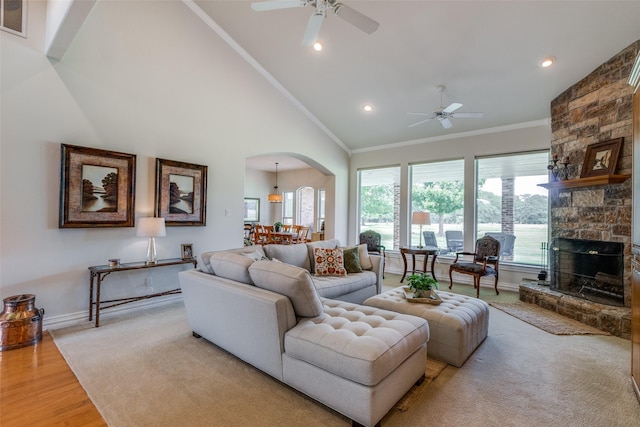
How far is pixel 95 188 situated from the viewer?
11.7 feet

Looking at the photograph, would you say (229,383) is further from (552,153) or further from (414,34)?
(552,153)

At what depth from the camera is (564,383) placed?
2287 mm

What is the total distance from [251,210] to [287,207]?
1.31m

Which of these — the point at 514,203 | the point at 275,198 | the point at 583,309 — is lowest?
the point at 583,309

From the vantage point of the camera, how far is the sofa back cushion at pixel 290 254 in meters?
3.87

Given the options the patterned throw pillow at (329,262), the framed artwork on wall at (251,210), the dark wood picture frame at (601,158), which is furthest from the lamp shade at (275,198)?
the dark wood picture frame at (601,158)

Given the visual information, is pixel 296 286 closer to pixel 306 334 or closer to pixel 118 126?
pixel 306 334

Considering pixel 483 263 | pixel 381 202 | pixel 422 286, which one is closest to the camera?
pixel 422 286

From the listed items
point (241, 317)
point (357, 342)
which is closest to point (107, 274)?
point (241, 317)

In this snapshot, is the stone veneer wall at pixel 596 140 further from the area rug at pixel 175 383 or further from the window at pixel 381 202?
the area rug at pixel 175 383

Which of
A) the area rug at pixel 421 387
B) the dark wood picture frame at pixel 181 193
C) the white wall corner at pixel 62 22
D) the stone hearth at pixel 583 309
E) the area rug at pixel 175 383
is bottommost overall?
the area rug at pixel 175 383

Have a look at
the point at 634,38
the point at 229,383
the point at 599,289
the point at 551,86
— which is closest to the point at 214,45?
the point at 229,383

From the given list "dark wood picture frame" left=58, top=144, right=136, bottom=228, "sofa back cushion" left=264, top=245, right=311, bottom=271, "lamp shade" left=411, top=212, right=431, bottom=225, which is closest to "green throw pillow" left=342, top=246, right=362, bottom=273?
"sofa back cushion" left=264, top=245, right=311, bottom=271

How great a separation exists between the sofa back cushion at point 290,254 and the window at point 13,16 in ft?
11.6
